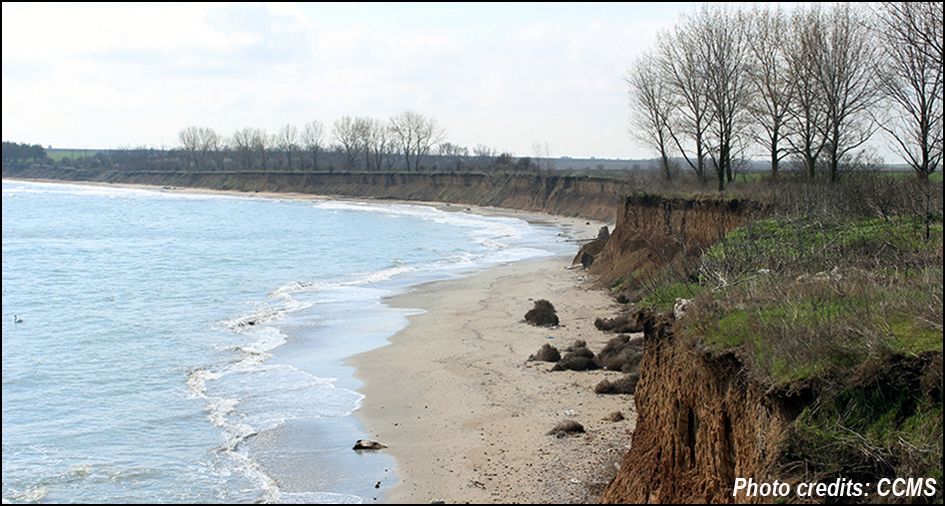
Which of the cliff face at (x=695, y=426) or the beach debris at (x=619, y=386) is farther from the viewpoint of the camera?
the beach debris at (x=619, y=386)

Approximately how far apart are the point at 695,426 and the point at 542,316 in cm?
1396

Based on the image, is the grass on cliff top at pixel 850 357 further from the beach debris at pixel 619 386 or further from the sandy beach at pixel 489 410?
the beach debris at pixel 619 386

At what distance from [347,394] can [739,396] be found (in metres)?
10.7

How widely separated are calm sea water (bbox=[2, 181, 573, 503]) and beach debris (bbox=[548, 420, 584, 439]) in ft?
9.34

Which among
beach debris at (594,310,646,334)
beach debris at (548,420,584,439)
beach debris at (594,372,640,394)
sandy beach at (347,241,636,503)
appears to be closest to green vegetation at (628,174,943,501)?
sandy beach at (347,241,636,503)

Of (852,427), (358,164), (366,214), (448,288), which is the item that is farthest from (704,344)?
(358,164)

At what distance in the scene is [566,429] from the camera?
40.3 feet

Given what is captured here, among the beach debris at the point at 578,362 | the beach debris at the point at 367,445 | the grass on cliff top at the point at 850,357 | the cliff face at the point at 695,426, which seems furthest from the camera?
the beach debris at the point at 578,362

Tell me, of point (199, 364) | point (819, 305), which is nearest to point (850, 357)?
point (819, 305)

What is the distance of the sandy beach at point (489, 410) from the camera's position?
10680 millimetres

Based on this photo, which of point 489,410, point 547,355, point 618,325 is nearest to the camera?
point 489,410

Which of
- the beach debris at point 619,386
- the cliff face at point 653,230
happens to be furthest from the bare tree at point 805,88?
the beach debris at point 619,386

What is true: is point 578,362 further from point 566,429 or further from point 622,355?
point 566,429

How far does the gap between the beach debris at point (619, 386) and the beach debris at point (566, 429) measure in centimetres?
221
